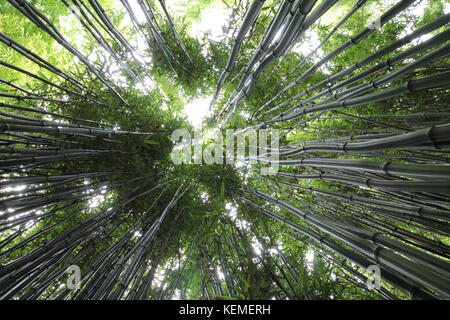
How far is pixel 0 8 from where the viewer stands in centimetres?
295

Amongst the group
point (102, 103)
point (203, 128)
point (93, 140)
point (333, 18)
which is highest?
point (333, 18)

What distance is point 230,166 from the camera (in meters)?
2.39

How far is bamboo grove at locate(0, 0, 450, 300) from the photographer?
888mm

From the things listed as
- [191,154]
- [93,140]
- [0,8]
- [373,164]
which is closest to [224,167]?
[191,154]

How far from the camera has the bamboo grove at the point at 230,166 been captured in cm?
89

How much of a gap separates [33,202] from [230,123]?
198 cm

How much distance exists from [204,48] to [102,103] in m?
1.52

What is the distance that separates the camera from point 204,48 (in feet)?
9.26

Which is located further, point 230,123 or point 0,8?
point 0,8

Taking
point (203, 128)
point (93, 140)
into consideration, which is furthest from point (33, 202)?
point (203, 128)
